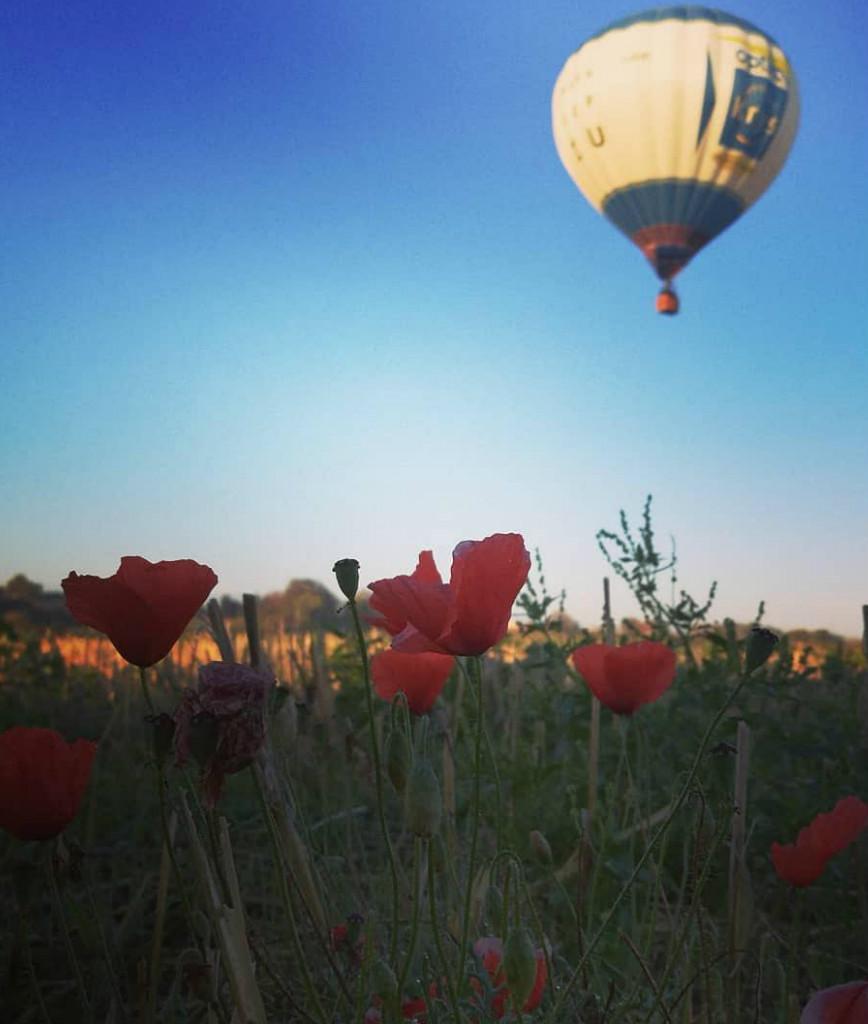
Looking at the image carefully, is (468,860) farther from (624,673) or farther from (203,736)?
(203,736)

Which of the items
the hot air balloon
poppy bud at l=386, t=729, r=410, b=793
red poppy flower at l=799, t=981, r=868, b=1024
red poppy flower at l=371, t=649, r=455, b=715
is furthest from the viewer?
the hot air balloon

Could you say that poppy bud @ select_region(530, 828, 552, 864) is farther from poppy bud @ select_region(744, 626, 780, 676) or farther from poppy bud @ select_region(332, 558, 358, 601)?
poppy bud @ select_region(332, 558, 358, 601)

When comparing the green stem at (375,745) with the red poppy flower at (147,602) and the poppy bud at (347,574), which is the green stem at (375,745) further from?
the red poppy flower at (147,602)

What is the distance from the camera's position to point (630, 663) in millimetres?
1778

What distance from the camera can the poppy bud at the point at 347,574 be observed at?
118cm

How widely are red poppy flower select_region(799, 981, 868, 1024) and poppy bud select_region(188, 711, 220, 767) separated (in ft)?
2.10

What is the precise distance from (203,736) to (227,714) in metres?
0.04

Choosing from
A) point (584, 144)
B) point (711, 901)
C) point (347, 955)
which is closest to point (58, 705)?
point (711, 901)

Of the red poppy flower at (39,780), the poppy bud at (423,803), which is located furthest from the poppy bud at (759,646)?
the red poppy flower at (39,780)

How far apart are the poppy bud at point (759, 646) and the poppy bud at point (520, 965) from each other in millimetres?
405

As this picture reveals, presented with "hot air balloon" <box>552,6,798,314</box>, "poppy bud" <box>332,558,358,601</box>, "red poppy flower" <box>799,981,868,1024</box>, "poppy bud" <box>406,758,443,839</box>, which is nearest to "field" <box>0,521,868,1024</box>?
"poppy bud" <box>406,758,443,839</box>

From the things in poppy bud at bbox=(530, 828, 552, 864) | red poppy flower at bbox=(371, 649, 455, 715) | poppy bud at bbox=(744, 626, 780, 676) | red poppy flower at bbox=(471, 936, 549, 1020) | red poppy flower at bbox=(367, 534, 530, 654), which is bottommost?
red poppy flower at bbox=(471, 936, 549, 1020)

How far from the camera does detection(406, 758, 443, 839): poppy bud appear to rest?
3.71ft

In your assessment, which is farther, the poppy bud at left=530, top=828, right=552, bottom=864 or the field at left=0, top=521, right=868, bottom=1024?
the poppy bud at left=530, top=828, right=552, bottom=864
